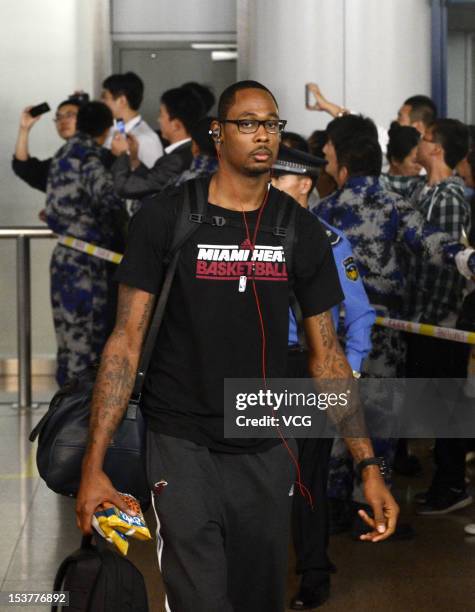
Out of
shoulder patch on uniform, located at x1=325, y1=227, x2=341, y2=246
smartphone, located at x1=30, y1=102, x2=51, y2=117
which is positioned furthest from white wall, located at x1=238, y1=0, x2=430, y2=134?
shoulder patch on uniform, located at x1=325, y1=227, x2=341, y2=246

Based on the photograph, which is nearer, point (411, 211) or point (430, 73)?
point (411, 211)

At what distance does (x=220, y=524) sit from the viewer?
3248mm

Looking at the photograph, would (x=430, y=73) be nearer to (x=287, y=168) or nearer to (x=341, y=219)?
(x=341, y=219)

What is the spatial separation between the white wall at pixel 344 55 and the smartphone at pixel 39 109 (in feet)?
5.88

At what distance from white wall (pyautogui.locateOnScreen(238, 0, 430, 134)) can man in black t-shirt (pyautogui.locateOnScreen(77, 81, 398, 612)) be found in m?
6.50

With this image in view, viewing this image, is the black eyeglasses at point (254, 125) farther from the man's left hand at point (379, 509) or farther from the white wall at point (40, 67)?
the white wall at point (40, 67)

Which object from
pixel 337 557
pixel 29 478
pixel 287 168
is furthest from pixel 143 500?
pixel 29 478

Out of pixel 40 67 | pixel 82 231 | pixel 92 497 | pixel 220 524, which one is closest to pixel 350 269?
pixel 220 524

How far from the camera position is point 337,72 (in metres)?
9.67

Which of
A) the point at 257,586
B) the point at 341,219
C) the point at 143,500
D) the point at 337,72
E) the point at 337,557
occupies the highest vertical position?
the point at 337,72

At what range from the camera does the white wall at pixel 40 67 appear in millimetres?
11188

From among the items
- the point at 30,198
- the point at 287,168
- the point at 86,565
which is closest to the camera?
the point at 86,565

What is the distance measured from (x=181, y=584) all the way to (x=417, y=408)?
14.3ft

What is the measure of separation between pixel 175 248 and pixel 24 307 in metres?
6.36
